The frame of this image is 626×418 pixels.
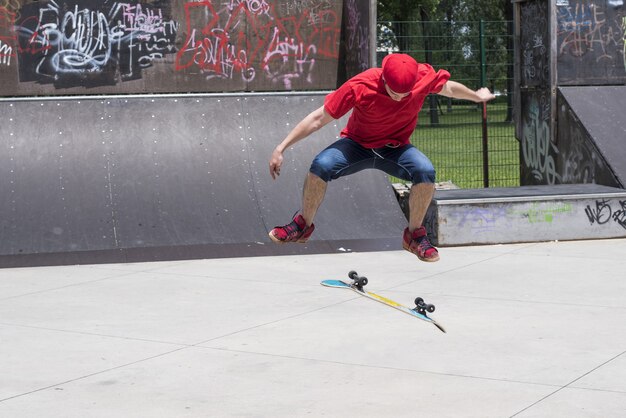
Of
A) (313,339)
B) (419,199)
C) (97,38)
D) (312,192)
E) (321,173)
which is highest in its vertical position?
(97,38)

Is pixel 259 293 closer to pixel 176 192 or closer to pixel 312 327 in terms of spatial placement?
pixel 312 327

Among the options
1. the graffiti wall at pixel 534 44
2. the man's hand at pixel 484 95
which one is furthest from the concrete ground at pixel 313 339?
the graffiti wall at pixel 534 44

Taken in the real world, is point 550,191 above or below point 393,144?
below

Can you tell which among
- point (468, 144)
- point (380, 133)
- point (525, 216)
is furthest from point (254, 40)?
point (468, 144)

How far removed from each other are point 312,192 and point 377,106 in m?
0.77

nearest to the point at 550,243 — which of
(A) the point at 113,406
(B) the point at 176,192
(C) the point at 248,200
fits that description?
(C) the point at 248,200

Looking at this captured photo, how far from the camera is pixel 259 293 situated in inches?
326

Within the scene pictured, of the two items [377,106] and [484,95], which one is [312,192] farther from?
[484,95]

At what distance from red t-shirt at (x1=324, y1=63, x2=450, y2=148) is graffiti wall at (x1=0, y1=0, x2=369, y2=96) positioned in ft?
16.4

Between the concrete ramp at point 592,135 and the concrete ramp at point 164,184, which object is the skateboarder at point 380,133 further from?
the concrete ramp at point 592,135

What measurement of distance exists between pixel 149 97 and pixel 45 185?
1.73 m

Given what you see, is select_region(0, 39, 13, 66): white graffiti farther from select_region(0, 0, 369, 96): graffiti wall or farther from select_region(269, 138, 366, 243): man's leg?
select_region(269, 138, 366, 243): man's leg

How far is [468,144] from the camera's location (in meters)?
19.9

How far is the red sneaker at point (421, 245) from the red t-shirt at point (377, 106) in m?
0.68
